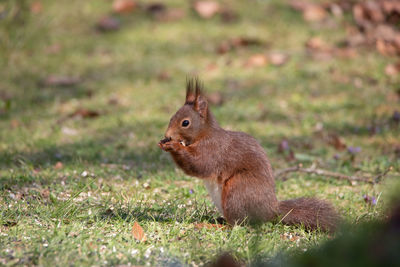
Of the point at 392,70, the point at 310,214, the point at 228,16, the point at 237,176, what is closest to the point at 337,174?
the point at 310,214

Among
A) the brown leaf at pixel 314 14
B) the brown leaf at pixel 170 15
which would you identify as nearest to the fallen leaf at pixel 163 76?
the brown leaf at pixel 170 15

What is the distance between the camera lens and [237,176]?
137 inches

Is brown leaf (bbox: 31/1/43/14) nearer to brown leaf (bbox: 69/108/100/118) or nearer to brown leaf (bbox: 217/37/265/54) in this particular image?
brown leaf (bbox: 69/108/100/118)

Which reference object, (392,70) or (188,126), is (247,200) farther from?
(392,70)

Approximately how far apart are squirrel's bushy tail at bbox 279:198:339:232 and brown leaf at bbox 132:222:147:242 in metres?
0.98

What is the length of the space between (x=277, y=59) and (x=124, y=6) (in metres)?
3.17

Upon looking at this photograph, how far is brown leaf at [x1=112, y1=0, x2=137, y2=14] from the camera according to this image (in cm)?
938

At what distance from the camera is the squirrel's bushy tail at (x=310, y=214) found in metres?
3.40

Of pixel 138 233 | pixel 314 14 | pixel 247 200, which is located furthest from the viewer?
pixel 314 14

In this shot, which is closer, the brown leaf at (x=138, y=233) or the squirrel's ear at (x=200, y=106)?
the brown leaf at (x=138, y=233)

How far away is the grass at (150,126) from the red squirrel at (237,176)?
11 cm

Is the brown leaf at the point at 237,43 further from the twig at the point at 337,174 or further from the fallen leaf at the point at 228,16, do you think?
the twig at the point at 337,174

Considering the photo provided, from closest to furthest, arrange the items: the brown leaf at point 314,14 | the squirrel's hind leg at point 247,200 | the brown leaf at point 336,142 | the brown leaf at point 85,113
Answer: the squirrel's hind leg at point 247,200 < the brown leaf at point 336,142 < the brown leaf at point 85,113 < the brown leaf at point 314,14

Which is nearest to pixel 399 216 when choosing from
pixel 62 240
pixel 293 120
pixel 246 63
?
pixel 62 240
